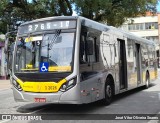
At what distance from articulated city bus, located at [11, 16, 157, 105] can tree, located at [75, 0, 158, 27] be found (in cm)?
1471

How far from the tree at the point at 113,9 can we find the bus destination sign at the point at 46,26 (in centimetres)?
1552

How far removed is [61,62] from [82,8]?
17.5 m

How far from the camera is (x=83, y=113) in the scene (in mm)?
10523

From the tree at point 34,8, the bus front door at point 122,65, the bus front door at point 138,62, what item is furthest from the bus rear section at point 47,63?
the tree at point 34,8

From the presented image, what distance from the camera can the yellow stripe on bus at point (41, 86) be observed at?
9.85 metres

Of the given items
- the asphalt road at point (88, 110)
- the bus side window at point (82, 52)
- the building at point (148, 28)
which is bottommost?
the asphalt road at point (88, 110)

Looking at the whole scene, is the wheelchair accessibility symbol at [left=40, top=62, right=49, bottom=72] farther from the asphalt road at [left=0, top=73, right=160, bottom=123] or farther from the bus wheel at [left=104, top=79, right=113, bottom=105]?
the bus wheel at [left=104, top=79, right=113, bottom=105]

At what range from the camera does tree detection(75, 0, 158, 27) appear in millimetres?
26438

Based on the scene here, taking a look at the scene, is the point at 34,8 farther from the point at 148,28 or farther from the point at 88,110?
the point at 148,28

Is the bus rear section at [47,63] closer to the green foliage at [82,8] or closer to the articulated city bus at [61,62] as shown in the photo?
the articulated city bus at [61,62]

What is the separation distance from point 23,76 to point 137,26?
7427 centimetres

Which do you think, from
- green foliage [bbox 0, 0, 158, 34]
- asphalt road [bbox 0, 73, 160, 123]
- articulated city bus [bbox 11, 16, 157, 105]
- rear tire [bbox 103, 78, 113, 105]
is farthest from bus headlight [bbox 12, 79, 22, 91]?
green foliage [bbox 0, 0, 158, 34]

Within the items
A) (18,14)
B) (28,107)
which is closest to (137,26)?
(18,14)

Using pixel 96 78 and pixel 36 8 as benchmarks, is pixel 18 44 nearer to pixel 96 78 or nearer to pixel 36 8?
pixel 96 78
